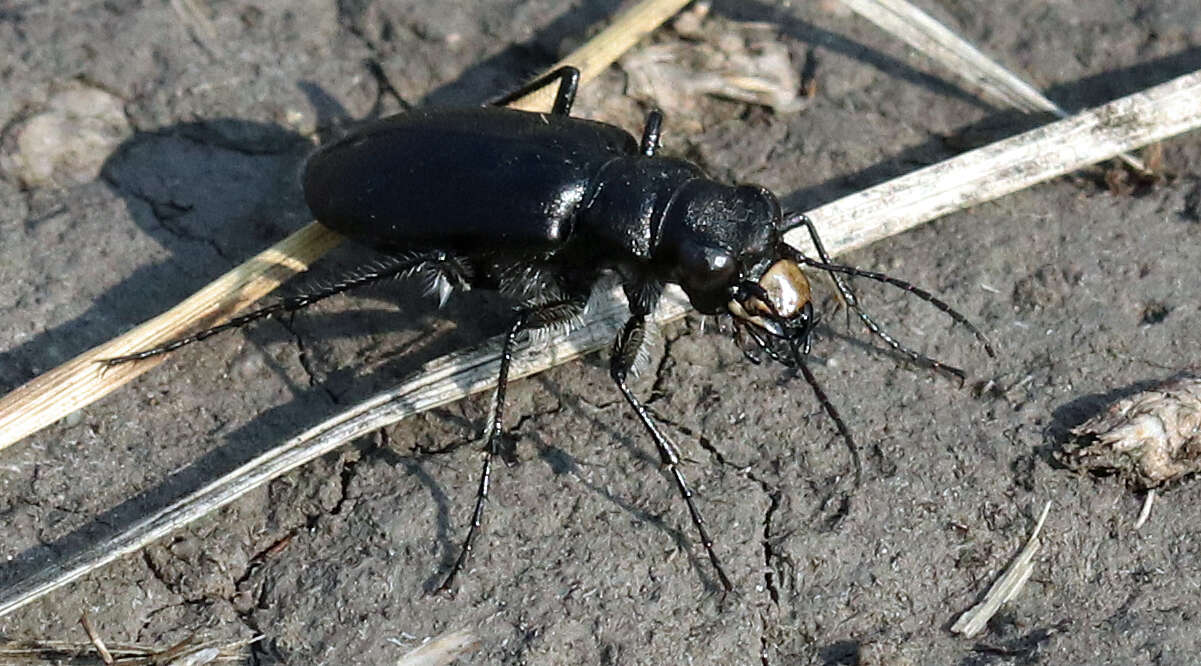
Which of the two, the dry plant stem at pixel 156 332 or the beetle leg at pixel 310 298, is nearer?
the dry plant stem at pixel 156 332

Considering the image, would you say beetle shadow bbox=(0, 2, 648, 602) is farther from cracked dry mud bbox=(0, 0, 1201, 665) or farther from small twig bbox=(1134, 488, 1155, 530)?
small twig bbox=(1134, 488, 1155, 530)

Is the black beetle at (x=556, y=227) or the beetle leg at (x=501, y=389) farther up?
the black beetle at (x=556, y=227)

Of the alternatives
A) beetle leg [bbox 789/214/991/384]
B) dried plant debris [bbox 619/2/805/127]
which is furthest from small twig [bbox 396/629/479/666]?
dried plant debris [bbox 619/2/805/127]

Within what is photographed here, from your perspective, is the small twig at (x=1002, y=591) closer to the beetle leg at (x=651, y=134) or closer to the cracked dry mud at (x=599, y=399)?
the cracked dry mud at (x=599, y=399)

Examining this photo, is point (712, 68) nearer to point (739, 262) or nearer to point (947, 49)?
point (947, 49)

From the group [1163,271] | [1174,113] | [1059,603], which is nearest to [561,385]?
[1059,603]

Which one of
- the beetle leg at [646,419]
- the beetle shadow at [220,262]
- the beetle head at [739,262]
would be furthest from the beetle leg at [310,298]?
the beetle head at [739,262]
